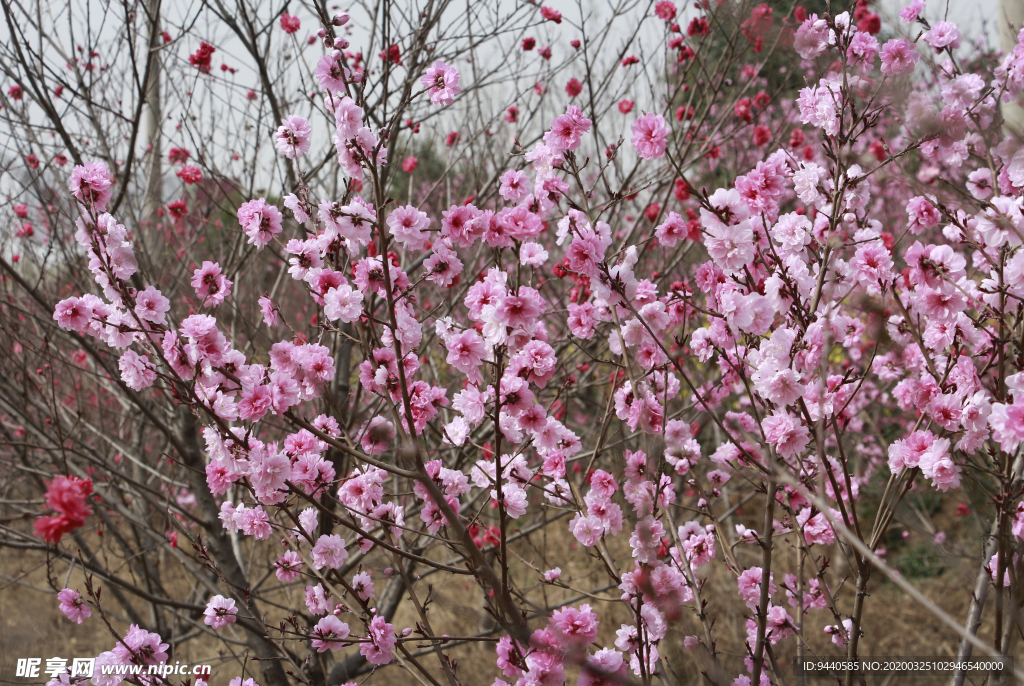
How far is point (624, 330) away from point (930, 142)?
115 cm

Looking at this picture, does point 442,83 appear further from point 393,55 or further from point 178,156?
point 178,156

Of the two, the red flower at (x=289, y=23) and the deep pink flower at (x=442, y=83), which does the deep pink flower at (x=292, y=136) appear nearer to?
the deep pink flower at (x=442, y=83)

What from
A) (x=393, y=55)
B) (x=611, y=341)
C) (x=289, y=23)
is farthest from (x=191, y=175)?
(x=611, y=341)

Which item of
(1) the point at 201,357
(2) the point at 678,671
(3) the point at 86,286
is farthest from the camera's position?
(3) the point at 86,286

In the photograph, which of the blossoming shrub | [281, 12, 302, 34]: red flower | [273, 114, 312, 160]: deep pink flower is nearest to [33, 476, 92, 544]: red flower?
the blossoming shrub

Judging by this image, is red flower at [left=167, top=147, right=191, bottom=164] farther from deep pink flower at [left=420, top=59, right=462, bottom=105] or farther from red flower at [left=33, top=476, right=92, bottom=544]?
red flower at [left=33, top=476, right=92, bottom=544]

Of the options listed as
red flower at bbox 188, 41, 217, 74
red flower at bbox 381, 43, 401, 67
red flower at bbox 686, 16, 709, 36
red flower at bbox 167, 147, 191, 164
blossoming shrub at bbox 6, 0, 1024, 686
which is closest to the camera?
blossoming shrub at bbox 6, 0, 1024, 686

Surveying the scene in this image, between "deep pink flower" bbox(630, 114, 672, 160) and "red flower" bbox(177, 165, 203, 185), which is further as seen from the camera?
"red flower" bbox(177, 165, 203, 185)

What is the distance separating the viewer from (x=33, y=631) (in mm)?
5633

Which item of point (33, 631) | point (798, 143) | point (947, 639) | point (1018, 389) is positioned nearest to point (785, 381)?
point (1018, 389)

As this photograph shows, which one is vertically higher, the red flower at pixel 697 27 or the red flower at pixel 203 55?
the red flower at pixel 697 27

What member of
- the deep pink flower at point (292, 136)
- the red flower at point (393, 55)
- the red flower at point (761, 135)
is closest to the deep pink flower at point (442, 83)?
the deep pink flower at point (292, 136)

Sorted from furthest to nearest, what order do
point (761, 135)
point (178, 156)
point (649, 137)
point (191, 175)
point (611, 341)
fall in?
point (178, 156), point (761, 135), point (191, 175), point (611, 341), point (649, 137)

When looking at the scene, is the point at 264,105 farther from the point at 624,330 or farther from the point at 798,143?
the point at 798,143
